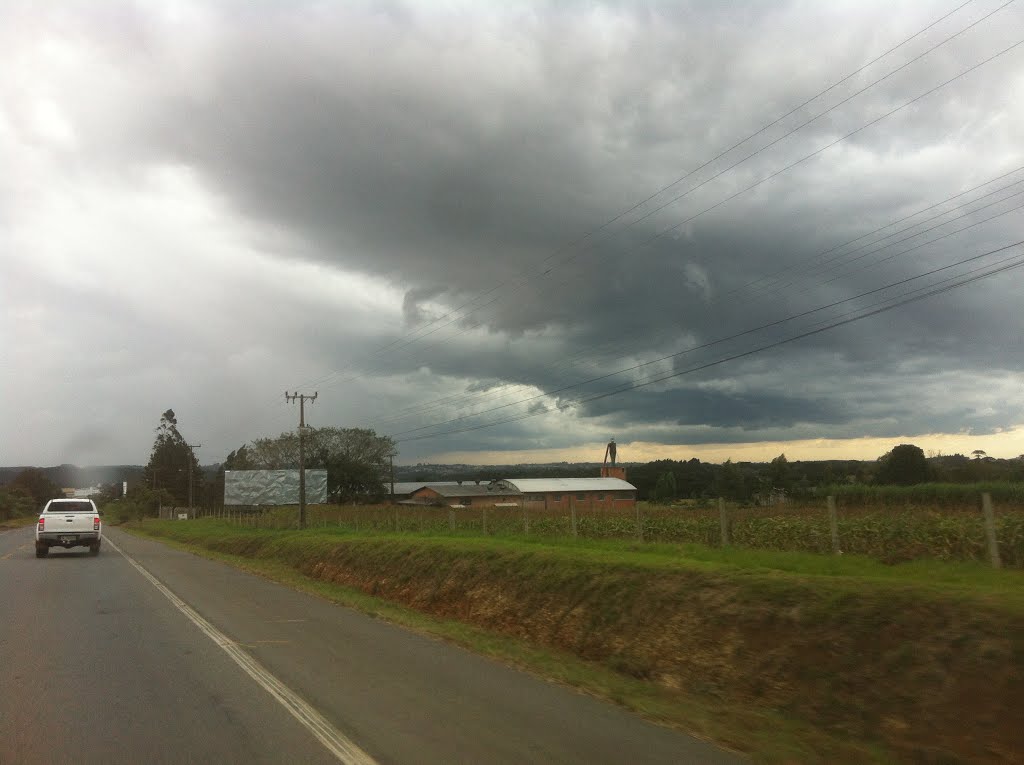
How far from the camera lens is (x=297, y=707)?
7719 mm

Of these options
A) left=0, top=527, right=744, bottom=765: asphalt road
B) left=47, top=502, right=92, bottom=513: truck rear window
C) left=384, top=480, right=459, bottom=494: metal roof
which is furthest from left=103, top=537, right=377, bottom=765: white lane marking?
left=384, top=480, right=459, bottom=494: metal roof

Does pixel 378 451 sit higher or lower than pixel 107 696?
higher

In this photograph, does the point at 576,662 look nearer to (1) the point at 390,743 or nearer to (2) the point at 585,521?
(1) the point at 390,743

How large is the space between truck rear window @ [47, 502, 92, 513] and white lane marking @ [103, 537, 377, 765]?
23.5 m

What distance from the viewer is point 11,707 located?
7.63 metres

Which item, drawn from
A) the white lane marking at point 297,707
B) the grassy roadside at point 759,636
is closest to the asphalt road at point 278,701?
the white lane marking at point 297,707

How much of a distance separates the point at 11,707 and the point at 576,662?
22.8 feet

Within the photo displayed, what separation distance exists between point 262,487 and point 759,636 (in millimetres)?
58995

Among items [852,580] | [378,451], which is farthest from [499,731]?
[378,451]

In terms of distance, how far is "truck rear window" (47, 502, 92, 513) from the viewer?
3281cm

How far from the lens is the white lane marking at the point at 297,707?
6.27 meters

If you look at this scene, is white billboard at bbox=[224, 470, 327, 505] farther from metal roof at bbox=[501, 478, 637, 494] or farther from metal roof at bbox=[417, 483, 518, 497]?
metal roof at bbox=[501, 478, 637, 494]

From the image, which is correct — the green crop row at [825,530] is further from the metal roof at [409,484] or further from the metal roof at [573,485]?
the metal roof at [409,484]

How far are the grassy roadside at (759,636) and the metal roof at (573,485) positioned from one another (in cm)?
7507
